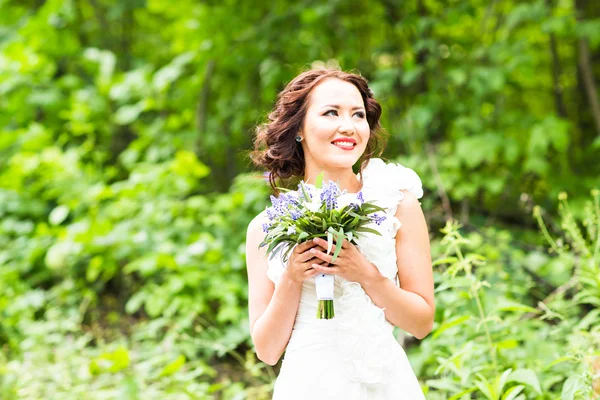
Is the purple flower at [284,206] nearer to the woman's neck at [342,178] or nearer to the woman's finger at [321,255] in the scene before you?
the woman's finger at [321,255]

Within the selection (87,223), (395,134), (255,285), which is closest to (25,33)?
(87,223)

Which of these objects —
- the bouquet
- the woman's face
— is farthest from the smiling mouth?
the bouquet

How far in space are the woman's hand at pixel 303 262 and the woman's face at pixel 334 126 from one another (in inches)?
12.9

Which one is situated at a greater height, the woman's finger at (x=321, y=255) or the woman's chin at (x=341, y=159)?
the woman's chin at (x=341, y=159)

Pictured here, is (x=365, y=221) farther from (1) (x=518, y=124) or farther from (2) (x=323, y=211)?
(1) (x=518, y=124)

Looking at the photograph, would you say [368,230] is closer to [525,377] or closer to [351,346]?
[351,346]

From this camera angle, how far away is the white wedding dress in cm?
181

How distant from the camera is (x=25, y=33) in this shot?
624 centimetres

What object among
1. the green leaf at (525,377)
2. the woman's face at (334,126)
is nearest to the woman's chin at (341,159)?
the woman's face at (334,126)

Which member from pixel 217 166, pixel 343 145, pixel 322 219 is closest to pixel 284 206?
pixel 322 219

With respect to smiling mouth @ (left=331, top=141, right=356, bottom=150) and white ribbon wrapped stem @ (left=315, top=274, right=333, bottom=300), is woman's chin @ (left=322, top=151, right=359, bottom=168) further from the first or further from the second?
white ribbon wrapped stem @ (left=315, top=274, right=333, bottom=300)

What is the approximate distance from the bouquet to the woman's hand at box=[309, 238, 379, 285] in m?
0.02

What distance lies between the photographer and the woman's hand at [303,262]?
5.70 feet

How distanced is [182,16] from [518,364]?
4453 mm
